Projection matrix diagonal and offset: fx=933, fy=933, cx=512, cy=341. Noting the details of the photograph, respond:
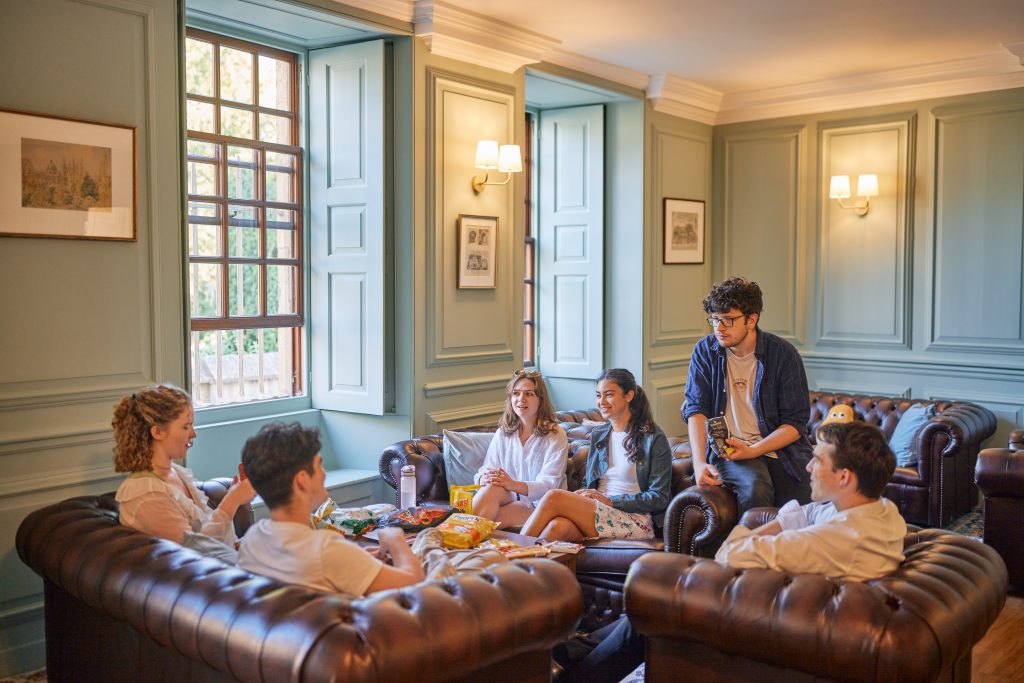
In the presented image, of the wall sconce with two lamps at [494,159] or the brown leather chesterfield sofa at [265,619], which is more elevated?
the wall sconce with two lamps at [494,159]

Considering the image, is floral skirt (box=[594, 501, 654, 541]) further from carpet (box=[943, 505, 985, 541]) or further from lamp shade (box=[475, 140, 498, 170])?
carpet (box=[943, 505, 985, 541])

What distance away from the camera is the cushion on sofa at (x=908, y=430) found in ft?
19.1

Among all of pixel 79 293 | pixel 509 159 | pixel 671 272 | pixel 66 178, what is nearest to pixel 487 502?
pixel 79 293

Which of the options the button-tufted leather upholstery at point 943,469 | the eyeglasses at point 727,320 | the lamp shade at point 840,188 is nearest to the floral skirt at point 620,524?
the eyeglasses at point 727,320

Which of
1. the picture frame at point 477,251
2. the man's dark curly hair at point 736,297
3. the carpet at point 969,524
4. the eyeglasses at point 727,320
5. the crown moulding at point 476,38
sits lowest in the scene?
the carpet at point 969,524

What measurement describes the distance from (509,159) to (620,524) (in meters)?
2.39

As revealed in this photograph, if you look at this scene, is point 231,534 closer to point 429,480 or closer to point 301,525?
point 301,525

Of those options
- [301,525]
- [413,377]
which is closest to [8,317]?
[301,525]

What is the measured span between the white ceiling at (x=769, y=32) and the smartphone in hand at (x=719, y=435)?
247 cm

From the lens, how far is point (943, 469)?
5.58 metres

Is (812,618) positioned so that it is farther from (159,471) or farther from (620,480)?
(159,471)

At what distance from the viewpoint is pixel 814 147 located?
7246 mm

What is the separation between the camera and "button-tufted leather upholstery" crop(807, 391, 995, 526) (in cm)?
555

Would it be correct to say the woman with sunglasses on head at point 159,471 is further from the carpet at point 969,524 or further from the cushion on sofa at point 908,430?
the carpet at point 969,524
